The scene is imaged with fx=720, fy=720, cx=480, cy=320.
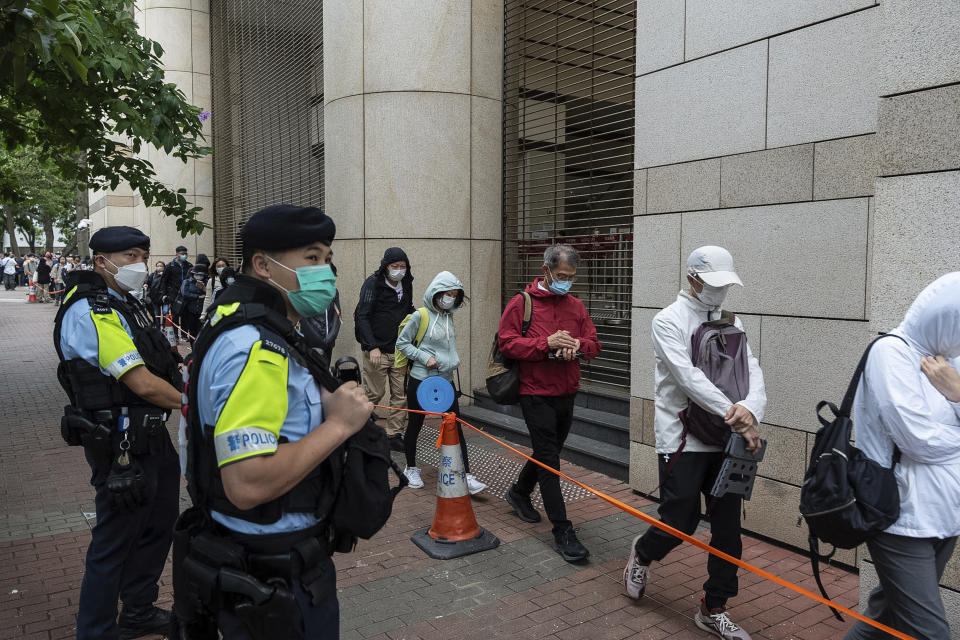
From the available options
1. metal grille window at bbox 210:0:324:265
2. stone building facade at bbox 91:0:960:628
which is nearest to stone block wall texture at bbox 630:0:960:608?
stone building facade at bbox 91:0:960:628

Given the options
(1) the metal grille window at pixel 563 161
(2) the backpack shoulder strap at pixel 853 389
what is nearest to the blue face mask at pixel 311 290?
(2) the backpack shoulder strap at pixel 853 389

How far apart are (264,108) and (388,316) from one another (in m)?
10.0

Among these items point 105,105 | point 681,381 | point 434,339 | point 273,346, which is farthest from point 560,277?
point 105,105

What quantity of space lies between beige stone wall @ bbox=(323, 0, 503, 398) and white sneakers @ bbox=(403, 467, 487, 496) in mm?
2762

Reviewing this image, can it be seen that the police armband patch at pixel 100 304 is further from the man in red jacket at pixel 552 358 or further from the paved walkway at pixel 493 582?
the man in red jacket at pixel 552 358

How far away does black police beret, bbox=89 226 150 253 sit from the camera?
12.4 ft

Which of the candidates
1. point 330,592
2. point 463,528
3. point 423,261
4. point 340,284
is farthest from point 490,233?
point 330,592

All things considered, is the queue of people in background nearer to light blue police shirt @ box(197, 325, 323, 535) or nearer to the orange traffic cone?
the orange traffic cone

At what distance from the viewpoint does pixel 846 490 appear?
8.95ft

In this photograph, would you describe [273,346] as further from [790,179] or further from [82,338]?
[790,179]

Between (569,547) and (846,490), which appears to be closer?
(846,490)

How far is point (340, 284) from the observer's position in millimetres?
9508

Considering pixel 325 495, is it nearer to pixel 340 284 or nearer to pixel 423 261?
pixel 423 261

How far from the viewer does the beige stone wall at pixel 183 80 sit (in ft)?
59.4
